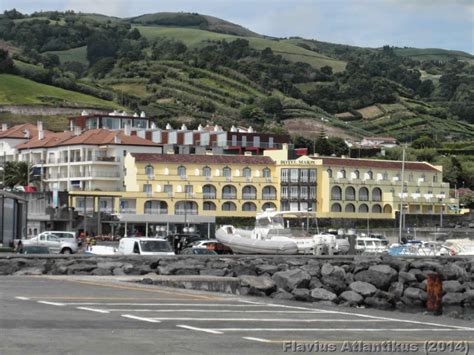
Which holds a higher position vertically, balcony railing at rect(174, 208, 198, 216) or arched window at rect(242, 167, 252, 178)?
arched window at rect(242, 167, 252, 178)

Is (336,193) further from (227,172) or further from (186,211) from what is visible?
(186,211)

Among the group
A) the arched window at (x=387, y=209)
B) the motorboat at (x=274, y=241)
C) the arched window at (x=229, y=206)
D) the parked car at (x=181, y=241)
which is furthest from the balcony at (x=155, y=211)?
the parked car at (x=181, y=241)

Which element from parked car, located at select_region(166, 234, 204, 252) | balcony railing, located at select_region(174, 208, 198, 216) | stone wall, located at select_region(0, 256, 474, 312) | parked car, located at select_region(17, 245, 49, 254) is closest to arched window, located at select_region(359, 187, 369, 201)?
balcony railing, located at select_region(174, 208, 198, 216)

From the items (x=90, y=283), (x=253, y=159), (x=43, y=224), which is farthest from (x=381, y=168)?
(x=90, y=283)

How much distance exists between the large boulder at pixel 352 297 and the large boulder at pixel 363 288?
851 millimetres

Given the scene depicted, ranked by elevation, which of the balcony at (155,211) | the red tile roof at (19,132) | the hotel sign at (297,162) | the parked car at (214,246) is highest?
the red tile roof at (19,132)

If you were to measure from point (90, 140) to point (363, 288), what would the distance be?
9155 cm

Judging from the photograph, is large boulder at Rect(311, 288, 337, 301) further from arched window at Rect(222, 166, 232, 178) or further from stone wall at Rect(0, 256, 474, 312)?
arched window at Rect(222, 166, 232, 178)

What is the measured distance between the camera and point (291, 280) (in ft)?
117

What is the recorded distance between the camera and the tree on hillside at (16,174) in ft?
415

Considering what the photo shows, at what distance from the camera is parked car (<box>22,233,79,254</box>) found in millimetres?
59812

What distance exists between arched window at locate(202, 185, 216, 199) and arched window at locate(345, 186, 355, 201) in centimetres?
1463

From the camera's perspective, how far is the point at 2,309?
22.1 meters

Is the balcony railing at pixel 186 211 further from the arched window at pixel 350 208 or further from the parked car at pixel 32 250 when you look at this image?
the parked car at pixel 32 250
